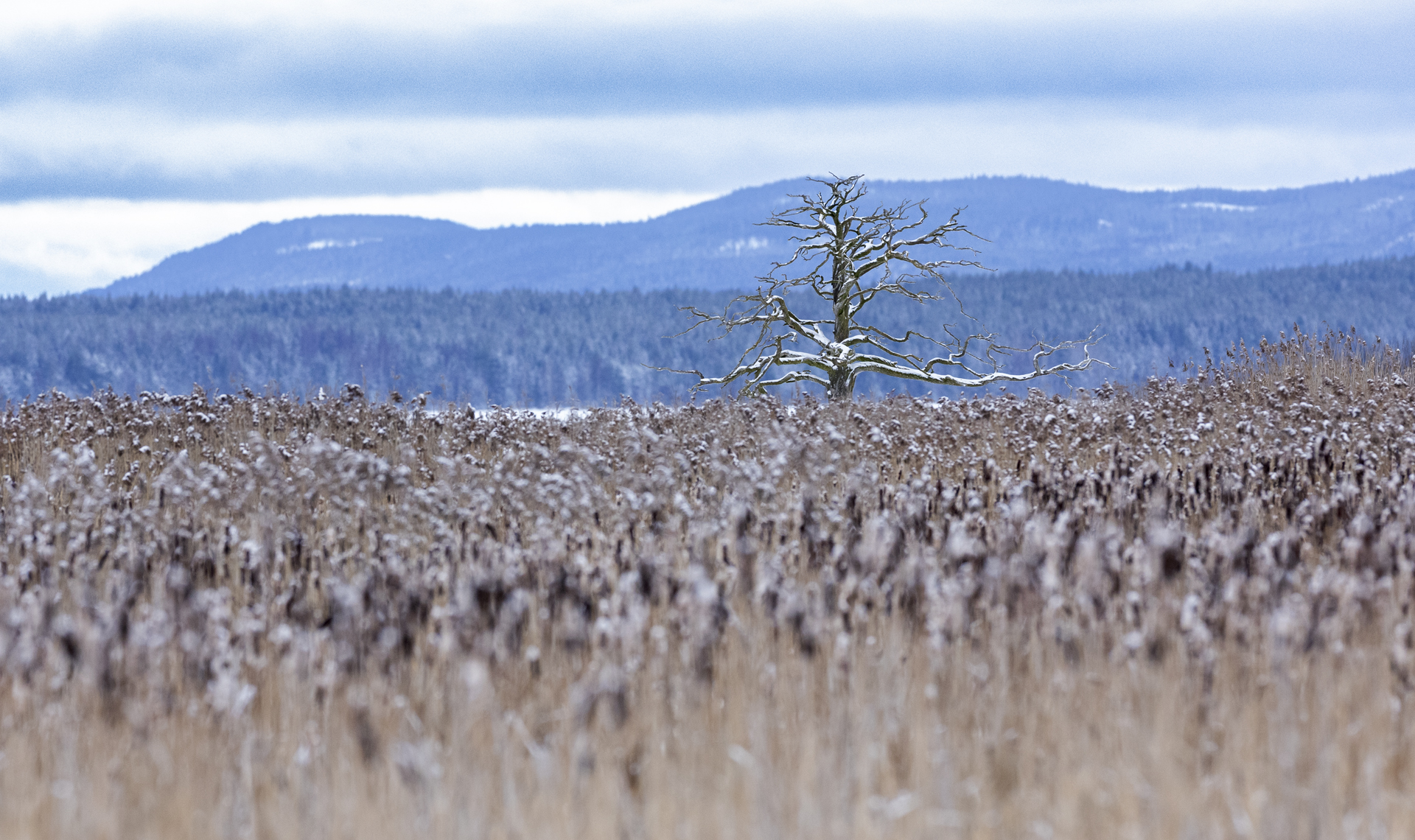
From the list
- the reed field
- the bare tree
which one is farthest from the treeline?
the reed field

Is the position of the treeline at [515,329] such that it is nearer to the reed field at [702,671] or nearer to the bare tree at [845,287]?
the bare tree at [845,287]

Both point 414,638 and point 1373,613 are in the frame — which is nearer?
point 414,638

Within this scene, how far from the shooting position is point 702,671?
4.75 metres

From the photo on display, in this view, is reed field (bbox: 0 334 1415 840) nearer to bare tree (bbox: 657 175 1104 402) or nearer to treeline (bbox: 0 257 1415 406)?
bare tree (bbox: 657 175 1104 402)

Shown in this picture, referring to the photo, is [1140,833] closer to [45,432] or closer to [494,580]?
[494,580]

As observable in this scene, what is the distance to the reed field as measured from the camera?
420cm

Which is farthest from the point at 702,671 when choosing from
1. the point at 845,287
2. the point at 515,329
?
the point at 515,329

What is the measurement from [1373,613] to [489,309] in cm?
17953

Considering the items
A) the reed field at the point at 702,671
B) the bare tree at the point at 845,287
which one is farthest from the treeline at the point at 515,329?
the reed field at the point at 702,671

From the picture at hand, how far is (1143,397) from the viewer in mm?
18547

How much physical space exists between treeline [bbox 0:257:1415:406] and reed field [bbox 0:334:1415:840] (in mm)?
142045

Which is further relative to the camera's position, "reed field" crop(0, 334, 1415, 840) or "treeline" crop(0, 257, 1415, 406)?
"treeline" crop(0, 257, 1415, 406)

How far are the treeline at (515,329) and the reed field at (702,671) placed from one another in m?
142

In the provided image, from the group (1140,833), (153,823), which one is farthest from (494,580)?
(1140,833)
